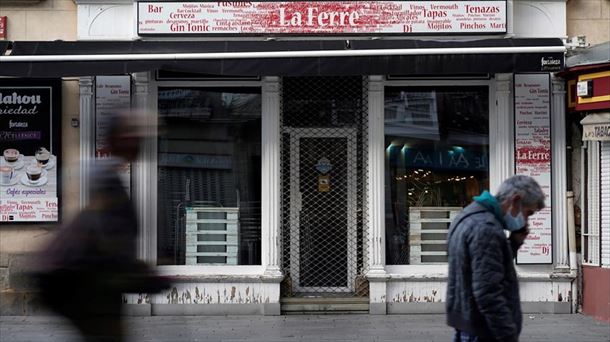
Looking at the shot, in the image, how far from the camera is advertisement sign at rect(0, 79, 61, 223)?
34.9 feet

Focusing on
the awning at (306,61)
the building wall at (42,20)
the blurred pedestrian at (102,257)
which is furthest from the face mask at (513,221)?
the building wall at (42,20)

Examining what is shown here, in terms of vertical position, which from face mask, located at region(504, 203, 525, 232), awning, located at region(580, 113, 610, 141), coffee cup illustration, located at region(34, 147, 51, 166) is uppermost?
awning, located at region(580, 113, 610, 141)

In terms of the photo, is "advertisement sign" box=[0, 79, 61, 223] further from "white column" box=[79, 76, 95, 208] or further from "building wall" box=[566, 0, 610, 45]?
"building wall" box=[566, 0, 610, 45]

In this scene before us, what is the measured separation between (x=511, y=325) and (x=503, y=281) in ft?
0.75

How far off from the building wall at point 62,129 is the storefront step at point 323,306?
2848 mm

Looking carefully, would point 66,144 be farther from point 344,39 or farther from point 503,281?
point 503,281

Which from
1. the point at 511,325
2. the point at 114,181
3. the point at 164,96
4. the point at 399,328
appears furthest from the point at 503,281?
the point at 164,96

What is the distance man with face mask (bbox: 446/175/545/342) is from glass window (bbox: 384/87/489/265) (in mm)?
6052

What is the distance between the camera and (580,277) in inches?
418

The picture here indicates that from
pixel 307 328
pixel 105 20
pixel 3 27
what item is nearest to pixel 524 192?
pixel 307 328

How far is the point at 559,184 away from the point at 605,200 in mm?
576

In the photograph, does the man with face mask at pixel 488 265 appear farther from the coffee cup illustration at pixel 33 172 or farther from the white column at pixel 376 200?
the coffee cup illustration at pixel 33 172

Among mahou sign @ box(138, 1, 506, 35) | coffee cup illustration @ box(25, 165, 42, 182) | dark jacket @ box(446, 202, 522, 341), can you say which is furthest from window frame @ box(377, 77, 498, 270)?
dark jacket @ box(446, 202, 522, 341)

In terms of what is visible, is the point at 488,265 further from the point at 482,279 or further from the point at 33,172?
the point at 33,172
